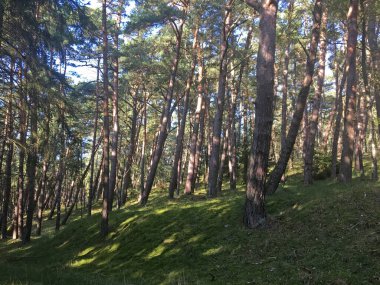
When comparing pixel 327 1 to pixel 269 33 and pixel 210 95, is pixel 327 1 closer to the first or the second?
pixel 269 33

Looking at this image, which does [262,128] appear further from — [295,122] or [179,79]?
[179,79]

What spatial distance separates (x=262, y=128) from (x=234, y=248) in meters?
3.57

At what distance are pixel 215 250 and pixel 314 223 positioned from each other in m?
2.87

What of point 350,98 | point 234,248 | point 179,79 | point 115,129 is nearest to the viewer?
point 234,248

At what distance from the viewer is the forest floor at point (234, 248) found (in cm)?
776

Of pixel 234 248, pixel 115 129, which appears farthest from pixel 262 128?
pixel 115 129

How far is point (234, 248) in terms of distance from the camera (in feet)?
32.9

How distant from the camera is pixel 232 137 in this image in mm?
25094

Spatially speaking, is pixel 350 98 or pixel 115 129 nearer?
pixel 350 98

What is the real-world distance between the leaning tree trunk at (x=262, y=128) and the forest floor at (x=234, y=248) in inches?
23.7

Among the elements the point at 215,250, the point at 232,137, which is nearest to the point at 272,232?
the point at 215,250

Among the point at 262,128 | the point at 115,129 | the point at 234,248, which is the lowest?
the point at 234,248

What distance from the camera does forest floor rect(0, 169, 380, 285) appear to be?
7760 mm

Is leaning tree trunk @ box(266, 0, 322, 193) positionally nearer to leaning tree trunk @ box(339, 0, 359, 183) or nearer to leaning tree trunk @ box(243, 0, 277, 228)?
leaning tree trunk @ box(339, 0, 359, 183)
